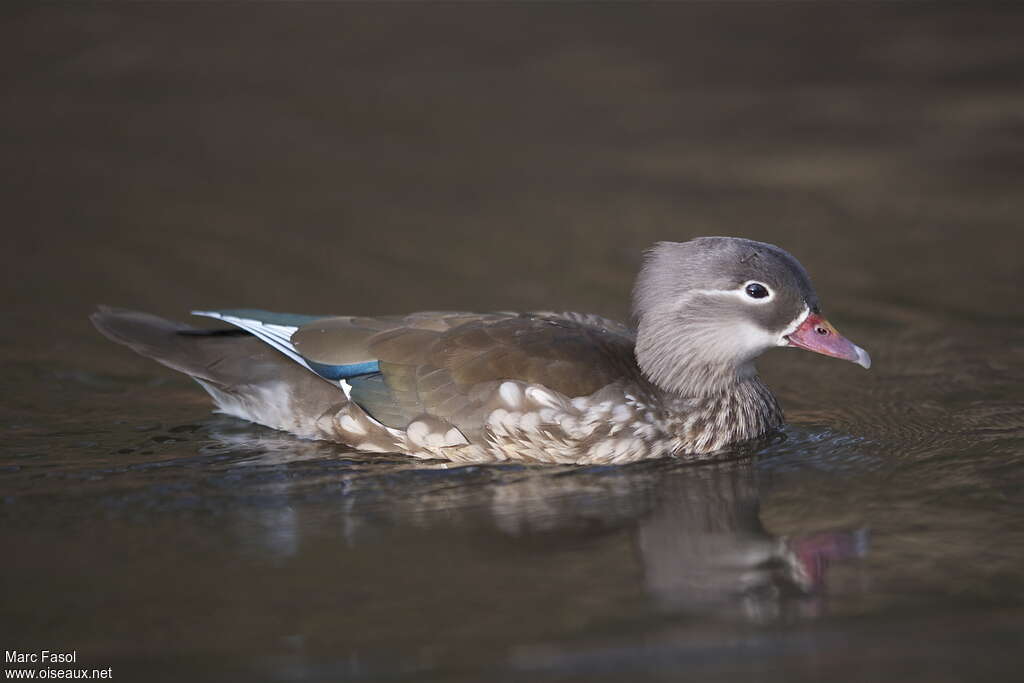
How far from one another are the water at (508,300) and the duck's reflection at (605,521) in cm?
2

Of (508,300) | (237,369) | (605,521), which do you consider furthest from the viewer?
(508,300)

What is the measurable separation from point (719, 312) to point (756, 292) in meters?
0.22

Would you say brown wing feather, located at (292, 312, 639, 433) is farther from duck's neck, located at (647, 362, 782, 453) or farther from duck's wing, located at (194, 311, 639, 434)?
duck's neck, located at (647, 362, 782, 453)

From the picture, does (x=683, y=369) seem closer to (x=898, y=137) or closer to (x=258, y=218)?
(x=258, y=218)

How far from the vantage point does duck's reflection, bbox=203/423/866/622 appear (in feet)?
18.0

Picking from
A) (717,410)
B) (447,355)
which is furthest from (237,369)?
(717,410)

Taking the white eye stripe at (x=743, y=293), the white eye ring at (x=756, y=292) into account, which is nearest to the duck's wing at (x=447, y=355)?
the white eye stripe at (x=743, y=293)

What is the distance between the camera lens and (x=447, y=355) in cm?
698

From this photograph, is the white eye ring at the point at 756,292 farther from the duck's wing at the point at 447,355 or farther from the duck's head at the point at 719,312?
the duck's wing at the point at 447,355

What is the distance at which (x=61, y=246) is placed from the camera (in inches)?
395

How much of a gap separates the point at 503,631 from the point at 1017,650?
1.78 meters

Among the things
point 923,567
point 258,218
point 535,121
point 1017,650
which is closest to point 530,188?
point 535,121

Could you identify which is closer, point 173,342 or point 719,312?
point 719,312

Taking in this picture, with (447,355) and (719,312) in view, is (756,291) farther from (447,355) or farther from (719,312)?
(447,355)
